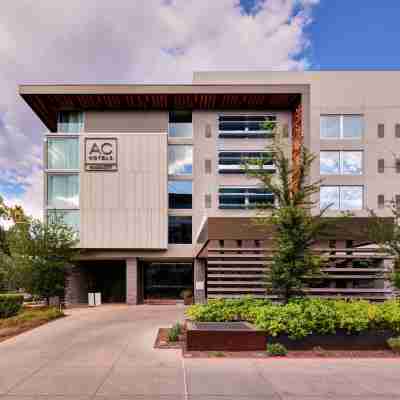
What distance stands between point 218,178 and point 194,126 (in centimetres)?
485

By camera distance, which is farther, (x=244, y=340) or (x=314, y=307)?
(x=314, y=307)

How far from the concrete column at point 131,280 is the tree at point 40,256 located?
5.93 m

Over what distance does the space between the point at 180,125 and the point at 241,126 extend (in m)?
5.20

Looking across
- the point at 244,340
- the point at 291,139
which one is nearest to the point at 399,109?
the point at 291,139

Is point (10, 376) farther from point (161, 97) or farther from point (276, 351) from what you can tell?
point (161, 97)

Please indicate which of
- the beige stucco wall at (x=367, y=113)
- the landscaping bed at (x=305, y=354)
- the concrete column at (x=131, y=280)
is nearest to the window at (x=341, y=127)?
the beige stucco wall at (x=367, y=113)

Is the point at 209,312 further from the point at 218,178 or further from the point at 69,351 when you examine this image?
the point at 218,178

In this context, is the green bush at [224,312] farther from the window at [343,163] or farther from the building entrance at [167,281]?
the window at [343,163]

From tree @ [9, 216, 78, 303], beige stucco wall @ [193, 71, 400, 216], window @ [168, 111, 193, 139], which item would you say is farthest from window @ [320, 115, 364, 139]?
tree @ [9, 216, 78, 303]

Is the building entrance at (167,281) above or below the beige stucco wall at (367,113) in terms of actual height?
below

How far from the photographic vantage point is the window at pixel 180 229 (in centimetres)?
3438

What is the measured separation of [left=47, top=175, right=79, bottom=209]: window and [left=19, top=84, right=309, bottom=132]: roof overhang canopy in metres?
6.46

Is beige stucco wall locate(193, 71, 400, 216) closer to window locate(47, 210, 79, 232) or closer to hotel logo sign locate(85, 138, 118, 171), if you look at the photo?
hotel logo sign locate(85, 138, 118, 171)

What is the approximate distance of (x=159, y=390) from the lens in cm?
877
